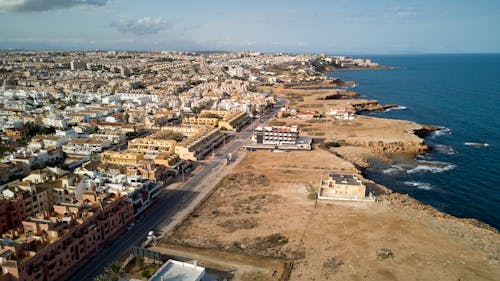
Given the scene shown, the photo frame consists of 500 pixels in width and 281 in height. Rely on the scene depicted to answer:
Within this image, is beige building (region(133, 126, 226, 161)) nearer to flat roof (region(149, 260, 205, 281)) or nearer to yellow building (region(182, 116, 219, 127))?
yellow building (region(182, 116, 219, 127))

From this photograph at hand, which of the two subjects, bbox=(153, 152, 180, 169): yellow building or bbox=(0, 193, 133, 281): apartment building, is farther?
bbox=(153, 152, 180, 169): yellow building

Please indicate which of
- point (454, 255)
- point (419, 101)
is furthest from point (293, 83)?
point (454, 255)

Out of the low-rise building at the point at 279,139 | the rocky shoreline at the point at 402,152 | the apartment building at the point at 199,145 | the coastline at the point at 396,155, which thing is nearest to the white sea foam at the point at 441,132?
the rocky shoreline at the point at 402,152

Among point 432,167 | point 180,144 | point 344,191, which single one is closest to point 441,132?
point 432,167

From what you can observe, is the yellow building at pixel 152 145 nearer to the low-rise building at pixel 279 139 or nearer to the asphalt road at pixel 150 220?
the asphalt road at pixel 150 220

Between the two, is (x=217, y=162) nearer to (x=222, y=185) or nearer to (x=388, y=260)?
(x=222, y=185)

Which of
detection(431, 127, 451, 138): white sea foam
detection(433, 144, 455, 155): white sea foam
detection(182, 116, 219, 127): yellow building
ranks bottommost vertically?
detection(433, 144, 455, 155): white sea foam

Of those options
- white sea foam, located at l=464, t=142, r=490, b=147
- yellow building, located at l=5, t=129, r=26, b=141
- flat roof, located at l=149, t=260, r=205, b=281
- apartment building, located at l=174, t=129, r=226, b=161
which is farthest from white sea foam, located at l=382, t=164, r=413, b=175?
yellow building, located at l=5, t=129, r=26, b=141
